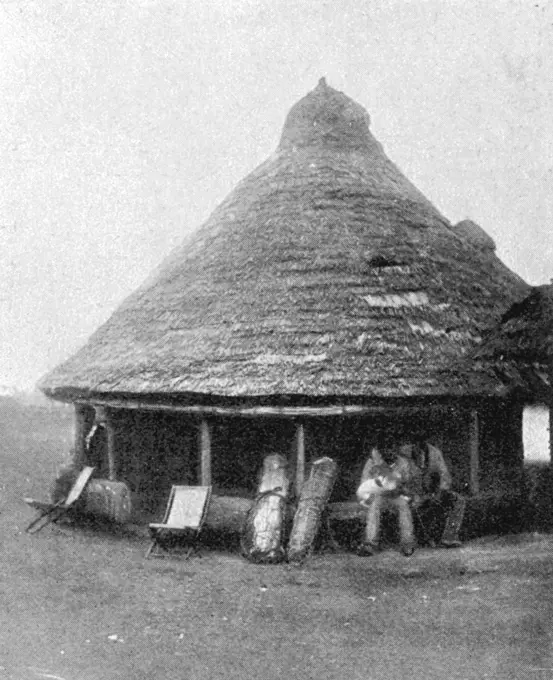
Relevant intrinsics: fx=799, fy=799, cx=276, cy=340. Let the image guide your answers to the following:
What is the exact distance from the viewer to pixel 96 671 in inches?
256

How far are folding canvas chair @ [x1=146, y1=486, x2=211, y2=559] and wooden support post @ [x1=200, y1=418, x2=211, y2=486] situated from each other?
557 millimetres

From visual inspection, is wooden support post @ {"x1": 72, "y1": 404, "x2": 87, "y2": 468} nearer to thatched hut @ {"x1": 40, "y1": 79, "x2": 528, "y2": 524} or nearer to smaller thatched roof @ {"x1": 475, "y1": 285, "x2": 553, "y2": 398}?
thatched hut @ {"x1": 40, "y1": 79, "x2": 528, "y2": 524}

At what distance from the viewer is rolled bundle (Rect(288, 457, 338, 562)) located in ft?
35.3

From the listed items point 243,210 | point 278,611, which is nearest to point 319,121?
point 243,210

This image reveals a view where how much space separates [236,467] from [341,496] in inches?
72.4

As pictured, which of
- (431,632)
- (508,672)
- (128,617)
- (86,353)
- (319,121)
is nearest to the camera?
(508,672)

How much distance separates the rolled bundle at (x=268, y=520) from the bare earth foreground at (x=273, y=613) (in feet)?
1.03

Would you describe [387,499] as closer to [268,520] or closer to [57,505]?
[268,520]

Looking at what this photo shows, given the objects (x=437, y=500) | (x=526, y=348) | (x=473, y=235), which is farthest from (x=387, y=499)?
(x=473, y=235)

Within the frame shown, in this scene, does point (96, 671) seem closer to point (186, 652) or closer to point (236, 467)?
point (186, 652)

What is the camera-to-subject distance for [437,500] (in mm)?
11703

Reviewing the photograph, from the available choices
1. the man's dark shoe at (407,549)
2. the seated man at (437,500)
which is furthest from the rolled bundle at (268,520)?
the seated man at (437,500)

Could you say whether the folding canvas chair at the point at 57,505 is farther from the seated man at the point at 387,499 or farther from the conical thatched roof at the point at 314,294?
the seated man at the point at 387,499

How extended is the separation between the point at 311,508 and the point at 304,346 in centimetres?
248
